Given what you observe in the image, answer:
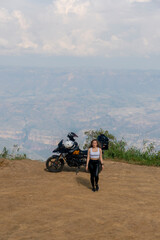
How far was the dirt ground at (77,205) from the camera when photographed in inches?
219

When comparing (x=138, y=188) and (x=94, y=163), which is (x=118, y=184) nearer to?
(x=138, y=188)

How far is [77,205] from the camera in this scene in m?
7.18

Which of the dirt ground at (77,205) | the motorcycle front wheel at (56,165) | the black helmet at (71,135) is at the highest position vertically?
the black helmet at (71,135)

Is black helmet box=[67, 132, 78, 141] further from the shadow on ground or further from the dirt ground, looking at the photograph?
the shadow on ground

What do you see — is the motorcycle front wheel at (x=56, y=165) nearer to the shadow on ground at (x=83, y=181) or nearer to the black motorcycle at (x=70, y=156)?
the black motorcycle at (x=70, y=156)

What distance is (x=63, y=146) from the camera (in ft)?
34.8

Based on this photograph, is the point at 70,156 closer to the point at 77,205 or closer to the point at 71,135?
the point at 71,135

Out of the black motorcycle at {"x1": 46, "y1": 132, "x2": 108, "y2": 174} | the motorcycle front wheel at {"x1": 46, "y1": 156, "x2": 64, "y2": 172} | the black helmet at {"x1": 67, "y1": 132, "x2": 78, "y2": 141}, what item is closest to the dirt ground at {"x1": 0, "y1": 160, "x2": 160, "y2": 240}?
the motorcycle front wheel at {"x1": 46, "y1": 156, "x2": 64, "y2": 172}

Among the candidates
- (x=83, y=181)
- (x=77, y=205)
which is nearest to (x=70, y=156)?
(x=83, y=181)

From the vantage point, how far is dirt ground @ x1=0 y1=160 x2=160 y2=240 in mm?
5566

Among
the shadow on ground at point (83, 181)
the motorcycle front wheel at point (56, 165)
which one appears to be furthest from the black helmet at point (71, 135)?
the shadow on ground at point (83, 181)

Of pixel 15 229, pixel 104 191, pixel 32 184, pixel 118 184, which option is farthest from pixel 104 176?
pixel 15 229

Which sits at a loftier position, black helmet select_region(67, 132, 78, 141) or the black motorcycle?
black helmet select_region(67, 132, 78, 141)

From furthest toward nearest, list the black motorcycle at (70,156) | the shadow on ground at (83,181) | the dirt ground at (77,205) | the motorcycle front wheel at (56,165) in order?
1. the motorcycle front wheel at (56,165)
2. the black motorcycle at (70,156)
3. the shadow on ground at (83,181)
4. the dirt ground at (77,205)
